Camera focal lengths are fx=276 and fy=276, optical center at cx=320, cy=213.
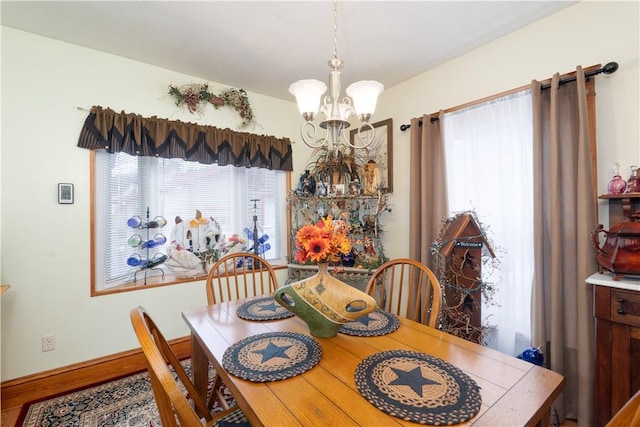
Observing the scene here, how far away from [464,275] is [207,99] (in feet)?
9.10

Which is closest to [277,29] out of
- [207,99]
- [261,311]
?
[207,99]

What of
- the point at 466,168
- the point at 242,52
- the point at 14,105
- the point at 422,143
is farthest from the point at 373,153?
the point at 14,105

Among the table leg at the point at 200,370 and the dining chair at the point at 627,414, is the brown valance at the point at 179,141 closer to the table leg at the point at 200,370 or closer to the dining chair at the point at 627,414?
the table leg at the point at 200,370

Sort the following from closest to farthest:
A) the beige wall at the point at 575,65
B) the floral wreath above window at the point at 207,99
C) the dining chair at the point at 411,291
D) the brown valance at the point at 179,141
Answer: the dining chair at the point at 411,291
the beige wall at the point at 575,65
the brown valance at the point at 179,141
the floral wreath above window at the point at 207,99

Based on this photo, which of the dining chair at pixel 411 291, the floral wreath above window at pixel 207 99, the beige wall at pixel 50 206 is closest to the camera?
the dining chair at pixel 411 291

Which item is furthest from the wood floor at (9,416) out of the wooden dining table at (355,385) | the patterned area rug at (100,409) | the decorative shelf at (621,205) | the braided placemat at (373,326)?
the decorative shelf at (621,205)

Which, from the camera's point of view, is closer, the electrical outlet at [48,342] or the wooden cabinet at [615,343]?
the wooden cabinet at [615,343]

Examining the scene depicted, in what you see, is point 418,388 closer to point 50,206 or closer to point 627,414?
point 627,414

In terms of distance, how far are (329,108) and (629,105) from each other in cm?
173

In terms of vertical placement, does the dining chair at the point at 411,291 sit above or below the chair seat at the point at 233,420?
above

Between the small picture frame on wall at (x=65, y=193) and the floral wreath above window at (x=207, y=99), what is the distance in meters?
1.12

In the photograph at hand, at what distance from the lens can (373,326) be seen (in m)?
1.36

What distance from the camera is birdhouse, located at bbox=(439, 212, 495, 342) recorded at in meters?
1.98

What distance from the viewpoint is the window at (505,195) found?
1984mm
